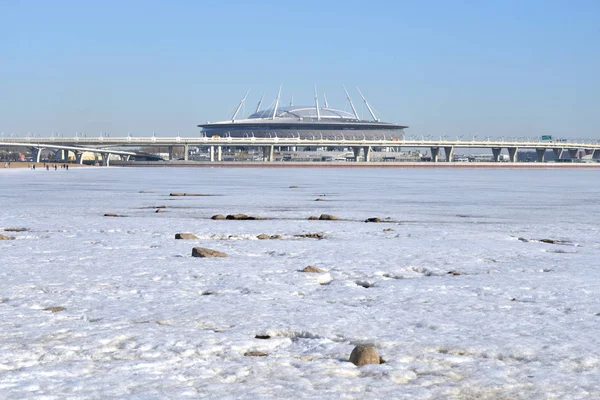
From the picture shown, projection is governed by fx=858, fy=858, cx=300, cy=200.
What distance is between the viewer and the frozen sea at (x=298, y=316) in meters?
6.88

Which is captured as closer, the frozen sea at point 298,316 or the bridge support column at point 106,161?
the frozen sea at point 298,316

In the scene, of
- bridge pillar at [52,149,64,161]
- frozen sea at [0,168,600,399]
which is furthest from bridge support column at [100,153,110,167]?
frozen sea at [0,168,600,399]

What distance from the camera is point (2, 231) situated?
62.6 feet

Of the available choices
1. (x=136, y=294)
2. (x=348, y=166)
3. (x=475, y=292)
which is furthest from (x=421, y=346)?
(x=348, y=166)

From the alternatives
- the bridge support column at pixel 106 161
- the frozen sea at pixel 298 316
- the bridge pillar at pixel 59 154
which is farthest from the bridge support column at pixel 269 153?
the frozen sea at pixel 298 316

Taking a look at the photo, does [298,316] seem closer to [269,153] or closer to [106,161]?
[106,161]

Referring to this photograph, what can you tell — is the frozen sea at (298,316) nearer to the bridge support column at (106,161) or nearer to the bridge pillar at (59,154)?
the bridge support column at (106,161)

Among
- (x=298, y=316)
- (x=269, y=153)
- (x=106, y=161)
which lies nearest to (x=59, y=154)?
(x=106, y=161)

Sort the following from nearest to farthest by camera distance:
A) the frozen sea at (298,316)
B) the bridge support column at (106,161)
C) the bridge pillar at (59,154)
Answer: the frozen sea at (298,316), the bridge support column at (106,161), the bridge pillar at (59,154)

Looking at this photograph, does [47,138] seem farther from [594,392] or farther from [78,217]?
[594,392]

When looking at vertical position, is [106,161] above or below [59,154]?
below

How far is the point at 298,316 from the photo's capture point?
30.7 ft

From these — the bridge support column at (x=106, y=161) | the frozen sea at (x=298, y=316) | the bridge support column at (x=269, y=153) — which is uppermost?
the frozen sea at (x=298, y=316)

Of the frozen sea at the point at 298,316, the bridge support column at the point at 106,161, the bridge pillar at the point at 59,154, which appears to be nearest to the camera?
the frozen sea at the point at 298,316
